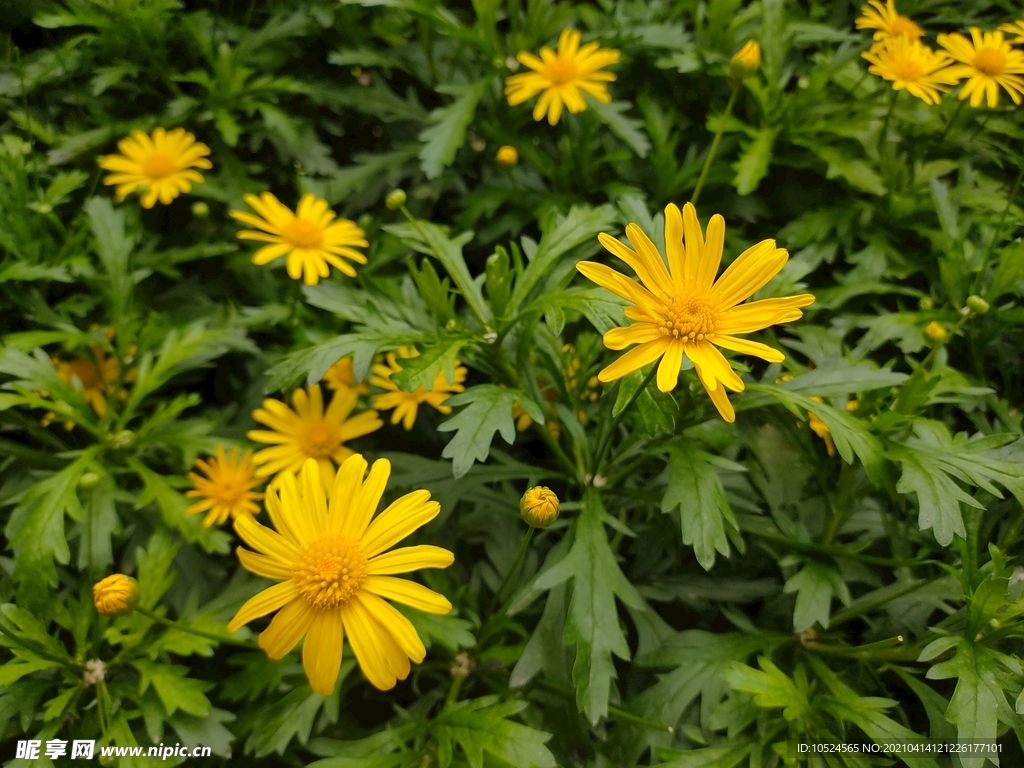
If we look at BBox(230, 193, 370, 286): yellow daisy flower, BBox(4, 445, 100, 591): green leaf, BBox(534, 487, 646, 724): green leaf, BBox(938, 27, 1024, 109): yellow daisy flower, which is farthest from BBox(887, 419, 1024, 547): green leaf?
BBox(4, 445, 100, 591): green leaf

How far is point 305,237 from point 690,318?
0.87 metres

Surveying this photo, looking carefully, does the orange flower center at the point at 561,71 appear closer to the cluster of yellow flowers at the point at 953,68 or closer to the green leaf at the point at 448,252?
the green leaf at the point at 448,252

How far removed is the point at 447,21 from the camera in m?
1.50

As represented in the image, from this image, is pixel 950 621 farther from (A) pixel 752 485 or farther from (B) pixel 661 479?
(B) pixel 661 479

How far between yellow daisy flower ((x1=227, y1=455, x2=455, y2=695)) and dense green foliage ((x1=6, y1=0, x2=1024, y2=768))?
0.46ft

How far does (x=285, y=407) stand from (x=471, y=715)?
2.25ft

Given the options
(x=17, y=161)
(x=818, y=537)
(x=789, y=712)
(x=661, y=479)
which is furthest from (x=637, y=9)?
(x=789, y=712)

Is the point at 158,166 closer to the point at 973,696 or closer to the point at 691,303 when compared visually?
the point at 691,303

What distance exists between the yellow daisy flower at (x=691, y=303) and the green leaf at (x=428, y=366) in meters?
0.31

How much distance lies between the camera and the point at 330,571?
32.8 inches

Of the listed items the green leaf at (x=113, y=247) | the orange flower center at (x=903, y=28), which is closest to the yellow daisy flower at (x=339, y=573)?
the green leaf at (x=113, y=247)

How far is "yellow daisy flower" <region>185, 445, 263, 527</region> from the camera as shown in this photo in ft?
4.13

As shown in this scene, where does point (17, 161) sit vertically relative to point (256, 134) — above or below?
below

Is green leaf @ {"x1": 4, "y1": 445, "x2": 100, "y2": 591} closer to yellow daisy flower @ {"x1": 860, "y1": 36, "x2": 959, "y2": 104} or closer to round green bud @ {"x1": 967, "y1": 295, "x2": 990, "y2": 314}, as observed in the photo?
round green bud @ {"x1": 967, "y1": 295, "x2": 990, "y2": 314}
